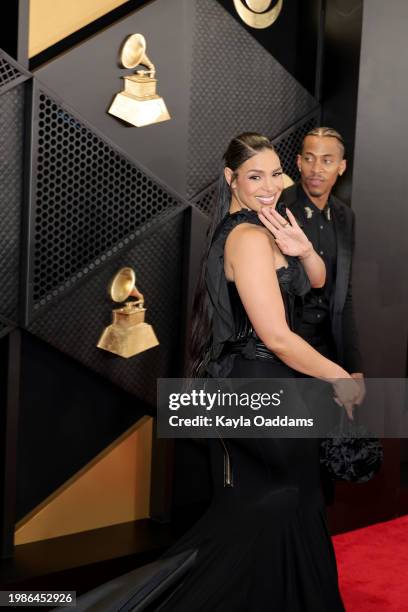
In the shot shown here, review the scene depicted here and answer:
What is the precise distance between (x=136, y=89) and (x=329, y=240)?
99 cm

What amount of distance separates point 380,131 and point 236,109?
2.22ft

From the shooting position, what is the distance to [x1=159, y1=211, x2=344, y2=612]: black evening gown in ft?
8.64

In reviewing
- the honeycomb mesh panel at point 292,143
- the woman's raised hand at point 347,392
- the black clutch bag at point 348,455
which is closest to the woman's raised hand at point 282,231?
the woman's raised hand at point 347,392

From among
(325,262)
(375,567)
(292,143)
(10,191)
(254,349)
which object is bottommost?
(375,567)

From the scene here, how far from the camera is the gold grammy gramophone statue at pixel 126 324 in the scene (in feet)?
→ 12.1

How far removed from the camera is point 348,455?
280 cm

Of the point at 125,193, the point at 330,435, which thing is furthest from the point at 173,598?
the point at 125,193

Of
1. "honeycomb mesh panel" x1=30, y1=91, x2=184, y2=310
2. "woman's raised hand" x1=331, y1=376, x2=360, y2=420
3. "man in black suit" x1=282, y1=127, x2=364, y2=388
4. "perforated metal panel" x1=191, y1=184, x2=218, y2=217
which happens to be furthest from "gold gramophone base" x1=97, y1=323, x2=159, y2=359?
"woman's raised hand" x1=331, y1=376, x2=360, y2=420

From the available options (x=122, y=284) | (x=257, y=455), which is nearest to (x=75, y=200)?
(x=122, y=284)

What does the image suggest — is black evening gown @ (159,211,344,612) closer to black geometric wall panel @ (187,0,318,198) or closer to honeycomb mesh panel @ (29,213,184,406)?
honeycomb mesh panel @ (29,213,184,406)

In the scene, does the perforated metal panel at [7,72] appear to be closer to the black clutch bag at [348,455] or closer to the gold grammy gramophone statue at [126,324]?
the gold grammy gramophone statue at [126,324]

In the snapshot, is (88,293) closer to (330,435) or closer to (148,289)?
(148,289)

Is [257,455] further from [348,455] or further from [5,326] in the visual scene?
[5,326]

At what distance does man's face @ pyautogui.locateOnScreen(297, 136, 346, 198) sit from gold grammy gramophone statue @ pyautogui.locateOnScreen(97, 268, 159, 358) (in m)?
0.82
